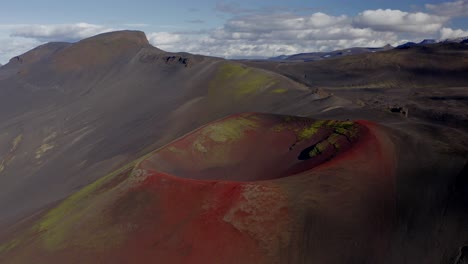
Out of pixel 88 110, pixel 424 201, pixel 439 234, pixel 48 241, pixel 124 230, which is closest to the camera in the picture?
pixel 439 234

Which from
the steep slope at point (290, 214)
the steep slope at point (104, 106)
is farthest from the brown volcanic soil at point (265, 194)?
the steep slope at point (104, 106)

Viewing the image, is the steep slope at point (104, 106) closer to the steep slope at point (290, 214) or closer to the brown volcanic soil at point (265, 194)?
the brown volcanic soil at point (265, 194)

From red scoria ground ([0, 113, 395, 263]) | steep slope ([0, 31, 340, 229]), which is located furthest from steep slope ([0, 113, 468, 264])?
steep slope ([0, 31, 340, 229])

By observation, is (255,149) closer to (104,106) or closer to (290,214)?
(290,214)

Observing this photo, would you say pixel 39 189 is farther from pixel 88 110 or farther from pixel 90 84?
pixel 90 84

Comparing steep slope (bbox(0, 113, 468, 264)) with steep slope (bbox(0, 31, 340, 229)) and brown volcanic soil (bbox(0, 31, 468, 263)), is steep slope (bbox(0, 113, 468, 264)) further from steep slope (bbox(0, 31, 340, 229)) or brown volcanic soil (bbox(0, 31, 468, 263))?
steep slope (bbox(0, 31, 340, 229))

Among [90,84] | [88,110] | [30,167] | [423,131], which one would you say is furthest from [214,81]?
[423,131]

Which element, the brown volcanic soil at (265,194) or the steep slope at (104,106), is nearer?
the brown volcanic soil at (265,194)
